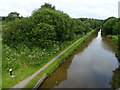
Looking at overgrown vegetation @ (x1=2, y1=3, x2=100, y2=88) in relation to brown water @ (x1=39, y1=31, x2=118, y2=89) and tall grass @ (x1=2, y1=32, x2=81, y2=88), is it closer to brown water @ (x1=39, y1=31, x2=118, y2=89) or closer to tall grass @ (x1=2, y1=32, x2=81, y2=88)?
tall grass @ (x1=2, y1=32, x2=81, y2=88)

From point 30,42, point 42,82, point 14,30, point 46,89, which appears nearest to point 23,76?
point 42,82

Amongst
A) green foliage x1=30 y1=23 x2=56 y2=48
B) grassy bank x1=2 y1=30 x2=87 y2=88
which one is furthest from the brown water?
green foliage x1=30 y1=23 x2=56 y2=48

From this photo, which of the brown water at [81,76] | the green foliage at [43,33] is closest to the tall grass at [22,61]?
the green foliage at [43,33]

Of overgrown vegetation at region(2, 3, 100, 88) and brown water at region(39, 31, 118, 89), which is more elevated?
overgrown vegetation at region(2, 3, 100, 88)

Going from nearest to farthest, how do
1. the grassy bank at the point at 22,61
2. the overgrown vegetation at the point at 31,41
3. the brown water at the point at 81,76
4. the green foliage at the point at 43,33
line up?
1. the grassy bank at the point at 22,61
2. the brown water at the point at 81,76
3. the overgrown vegetation at the point at 31,41
4. the green foliage at the point at 43,33

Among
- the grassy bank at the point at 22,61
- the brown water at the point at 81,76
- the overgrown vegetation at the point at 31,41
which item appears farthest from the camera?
the overgrown vegetation at the point at 31,41

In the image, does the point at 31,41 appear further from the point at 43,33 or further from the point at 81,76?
the point at 81,76

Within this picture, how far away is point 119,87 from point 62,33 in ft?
60.5

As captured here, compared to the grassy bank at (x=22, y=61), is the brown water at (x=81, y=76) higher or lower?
lower

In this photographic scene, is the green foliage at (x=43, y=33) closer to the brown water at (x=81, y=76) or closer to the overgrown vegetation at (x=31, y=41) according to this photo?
the overgrown vegetation at (x=31, y=41)

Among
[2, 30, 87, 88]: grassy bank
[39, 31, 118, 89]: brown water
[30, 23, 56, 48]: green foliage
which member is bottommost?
[39, 31, 118, 89]: brown water

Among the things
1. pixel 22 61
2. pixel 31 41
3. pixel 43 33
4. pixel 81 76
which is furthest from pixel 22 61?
pixel 81 76

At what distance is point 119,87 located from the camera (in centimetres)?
1391

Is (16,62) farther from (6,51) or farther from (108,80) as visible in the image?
(108,80)
